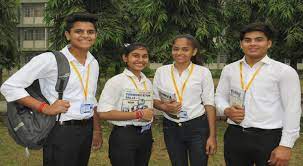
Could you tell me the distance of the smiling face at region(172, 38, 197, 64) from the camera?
4.20 metres

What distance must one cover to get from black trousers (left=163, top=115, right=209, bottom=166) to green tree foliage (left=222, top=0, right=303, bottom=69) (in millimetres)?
2377

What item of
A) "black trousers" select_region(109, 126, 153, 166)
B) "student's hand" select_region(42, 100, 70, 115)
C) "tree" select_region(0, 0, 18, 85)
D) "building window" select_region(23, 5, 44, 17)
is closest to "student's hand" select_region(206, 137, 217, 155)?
"black trousers" select_region(109, 126, 153, 166)

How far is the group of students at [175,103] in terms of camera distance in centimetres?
357

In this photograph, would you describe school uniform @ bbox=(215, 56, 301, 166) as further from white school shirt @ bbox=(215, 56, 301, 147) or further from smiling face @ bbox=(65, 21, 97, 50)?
smiling face @ bbox=(65, 21, 97, 50)

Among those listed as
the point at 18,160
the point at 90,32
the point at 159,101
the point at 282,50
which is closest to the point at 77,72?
the point at 90,32

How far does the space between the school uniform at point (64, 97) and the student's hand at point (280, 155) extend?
1.78m

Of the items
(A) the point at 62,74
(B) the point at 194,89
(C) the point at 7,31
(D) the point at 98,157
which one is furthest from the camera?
(C) the point at 7,31

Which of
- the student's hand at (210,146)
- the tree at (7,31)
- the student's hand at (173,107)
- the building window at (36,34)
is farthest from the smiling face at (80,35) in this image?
the building window at (36,34)

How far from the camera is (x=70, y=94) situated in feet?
12.2

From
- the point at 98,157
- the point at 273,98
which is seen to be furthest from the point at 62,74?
the point at 98,157

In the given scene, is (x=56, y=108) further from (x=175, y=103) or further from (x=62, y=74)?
(x=175, y=103)

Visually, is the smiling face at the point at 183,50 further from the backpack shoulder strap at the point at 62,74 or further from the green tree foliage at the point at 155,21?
the green tree foliage at the point at 155,21

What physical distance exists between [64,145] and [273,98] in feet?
6.59

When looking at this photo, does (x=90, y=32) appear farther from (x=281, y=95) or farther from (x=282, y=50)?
(x=282, y=50)
